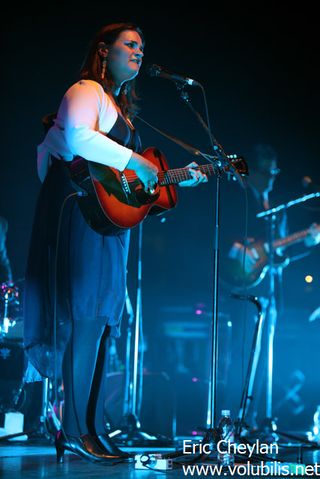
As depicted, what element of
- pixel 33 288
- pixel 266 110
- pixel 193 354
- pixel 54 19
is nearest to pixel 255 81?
pixel 266 110

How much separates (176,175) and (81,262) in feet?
2.07

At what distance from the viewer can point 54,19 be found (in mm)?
5422

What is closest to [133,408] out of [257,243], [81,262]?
[257,243]

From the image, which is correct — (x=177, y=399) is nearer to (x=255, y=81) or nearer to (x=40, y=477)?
(x=255, y=81)

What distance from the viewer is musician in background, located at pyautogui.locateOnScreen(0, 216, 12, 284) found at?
5598 mm

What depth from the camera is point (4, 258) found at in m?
5.66

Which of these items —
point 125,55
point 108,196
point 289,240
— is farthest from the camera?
point 289,240

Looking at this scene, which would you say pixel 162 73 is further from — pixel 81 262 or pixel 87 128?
pixel 81 262

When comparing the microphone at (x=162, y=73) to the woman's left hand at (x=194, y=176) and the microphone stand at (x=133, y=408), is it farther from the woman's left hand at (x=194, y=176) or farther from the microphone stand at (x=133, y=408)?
the microphone stand at (x=133, y=408)

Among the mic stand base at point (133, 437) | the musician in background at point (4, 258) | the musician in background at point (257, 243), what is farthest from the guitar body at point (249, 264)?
the musician in background at point (4, 258)

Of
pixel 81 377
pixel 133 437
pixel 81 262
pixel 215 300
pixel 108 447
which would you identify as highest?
pixel 81 262

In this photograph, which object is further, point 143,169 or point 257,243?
point 257,243

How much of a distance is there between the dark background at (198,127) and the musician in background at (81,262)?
8.23 ft

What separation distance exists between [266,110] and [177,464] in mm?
4035
